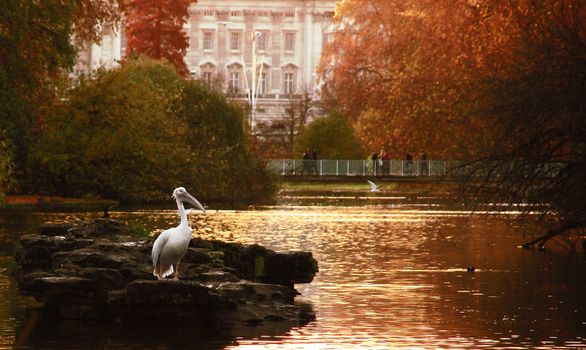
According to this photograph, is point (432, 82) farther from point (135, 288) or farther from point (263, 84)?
point (263, 84)

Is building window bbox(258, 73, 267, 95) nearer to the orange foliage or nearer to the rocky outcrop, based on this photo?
the orange foliage

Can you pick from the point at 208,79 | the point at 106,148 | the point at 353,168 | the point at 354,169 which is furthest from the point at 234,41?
the point at 106,148

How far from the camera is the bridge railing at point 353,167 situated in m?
103

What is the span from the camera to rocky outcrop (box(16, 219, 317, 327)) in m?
24.2

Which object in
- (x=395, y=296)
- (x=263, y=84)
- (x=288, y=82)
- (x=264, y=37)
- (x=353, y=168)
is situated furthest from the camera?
(x=264, y=37)

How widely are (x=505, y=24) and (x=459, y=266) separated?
16.2 m

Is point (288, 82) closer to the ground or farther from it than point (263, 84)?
farther from it

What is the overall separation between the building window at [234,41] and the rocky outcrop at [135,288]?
15495 cm

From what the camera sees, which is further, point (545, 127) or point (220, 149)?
point (220, 149)

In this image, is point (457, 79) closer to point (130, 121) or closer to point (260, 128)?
point (130, 121)

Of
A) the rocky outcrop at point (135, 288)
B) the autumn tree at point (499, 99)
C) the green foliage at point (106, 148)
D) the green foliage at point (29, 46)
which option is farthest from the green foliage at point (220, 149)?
the rocky outcrop at point (135, 288)

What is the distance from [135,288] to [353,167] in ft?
275

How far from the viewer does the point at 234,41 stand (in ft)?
600

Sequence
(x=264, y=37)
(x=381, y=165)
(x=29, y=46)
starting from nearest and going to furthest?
(x=29, y=46) < (x=381, y=165) < (x=264, y=37)
